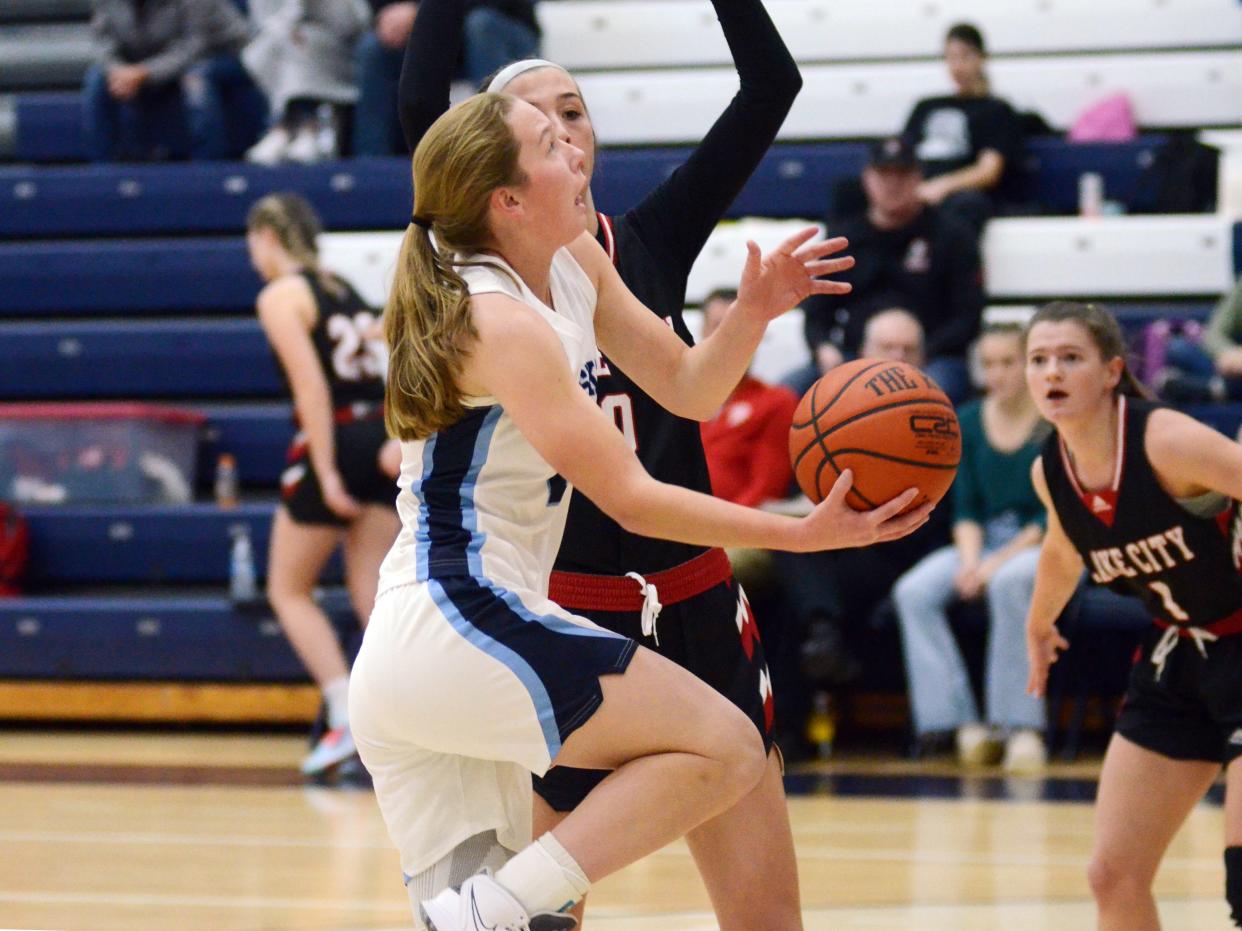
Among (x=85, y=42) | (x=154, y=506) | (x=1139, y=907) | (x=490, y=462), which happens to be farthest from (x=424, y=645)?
(x=85, y=42)

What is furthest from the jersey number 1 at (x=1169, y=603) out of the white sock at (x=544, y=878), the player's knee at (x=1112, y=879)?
the white sock at (x=544, y=878)

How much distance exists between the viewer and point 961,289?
7707mm

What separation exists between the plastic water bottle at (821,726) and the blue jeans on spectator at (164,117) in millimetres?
4843

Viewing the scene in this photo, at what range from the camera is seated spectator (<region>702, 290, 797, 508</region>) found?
694 cm

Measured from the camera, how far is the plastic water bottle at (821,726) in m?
→ 7.11

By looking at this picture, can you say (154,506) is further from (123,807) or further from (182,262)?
(123,807)

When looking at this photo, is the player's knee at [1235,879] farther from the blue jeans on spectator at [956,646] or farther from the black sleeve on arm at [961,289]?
the black sleeve on arm at [961,289]

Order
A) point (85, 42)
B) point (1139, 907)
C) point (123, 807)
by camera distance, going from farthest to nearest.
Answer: point (85, 42) → point (123, 807) → point (1139, 907)

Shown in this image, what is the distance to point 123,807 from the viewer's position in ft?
19.9

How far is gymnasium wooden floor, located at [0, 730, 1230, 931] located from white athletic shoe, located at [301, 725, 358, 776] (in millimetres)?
111

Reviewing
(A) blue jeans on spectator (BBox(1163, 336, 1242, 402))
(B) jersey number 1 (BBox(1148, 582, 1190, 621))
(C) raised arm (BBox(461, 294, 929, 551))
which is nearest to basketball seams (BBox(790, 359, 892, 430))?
(C) raised arm (BBox(461, 294, 929, 551))

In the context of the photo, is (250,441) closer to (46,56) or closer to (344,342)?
(344,342)

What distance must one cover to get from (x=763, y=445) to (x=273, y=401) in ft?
10.4

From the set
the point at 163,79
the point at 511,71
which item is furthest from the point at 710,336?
the point at 163,79
